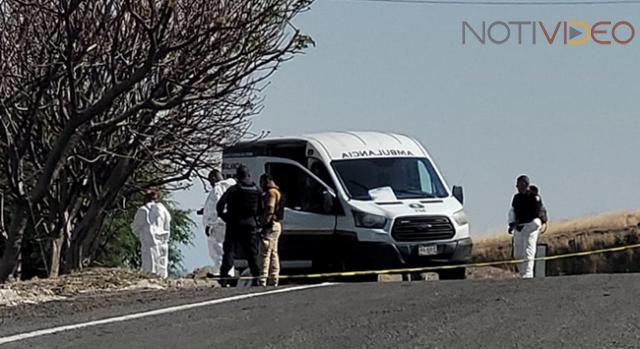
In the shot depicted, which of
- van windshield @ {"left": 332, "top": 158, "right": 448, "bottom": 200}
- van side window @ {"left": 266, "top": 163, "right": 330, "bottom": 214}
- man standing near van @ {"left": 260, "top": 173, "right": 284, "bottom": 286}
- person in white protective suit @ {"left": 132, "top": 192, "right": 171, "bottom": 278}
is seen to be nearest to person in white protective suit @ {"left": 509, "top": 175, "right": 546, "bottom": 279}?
van windshield @ {"left": 332, "top": 158, "right": 448, "bottom": 200}

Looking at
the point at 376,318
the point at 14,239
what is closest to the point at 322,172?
the point at 14,239

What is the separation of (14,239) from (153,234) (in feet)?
8.67

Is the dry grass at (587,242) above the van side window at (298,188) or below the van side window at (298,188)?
below

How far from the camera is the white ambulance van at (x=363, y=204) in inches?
845

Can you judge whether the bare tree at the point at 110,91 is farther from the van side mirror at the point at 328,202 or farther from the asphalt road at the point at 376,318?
the asphalt road at the point at 376,318

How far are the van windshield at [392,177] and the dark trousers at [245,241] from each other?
385cm

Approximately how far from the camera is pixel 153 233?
22.2m

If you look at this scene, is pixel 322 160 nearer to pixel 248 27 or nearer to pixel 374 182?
pixel 374 182

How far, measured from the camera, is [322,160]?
73.4ft

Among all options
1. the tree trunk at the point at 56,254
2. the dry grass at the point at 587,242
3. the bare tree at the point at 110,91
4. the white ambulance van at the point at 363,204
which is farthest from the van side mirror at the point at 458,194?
the dry grass at the point at 587,242

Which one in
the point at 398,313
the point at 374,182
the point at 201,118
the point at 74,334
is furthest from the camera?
the point at 201,118

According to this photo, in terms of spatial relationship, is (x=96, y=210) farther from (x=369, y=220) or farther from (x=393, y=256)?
(x=393, y=256)

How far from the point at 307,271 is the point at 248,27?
415 cm

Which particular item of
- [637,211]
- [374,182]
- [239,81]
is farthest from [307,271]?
[637,211]
